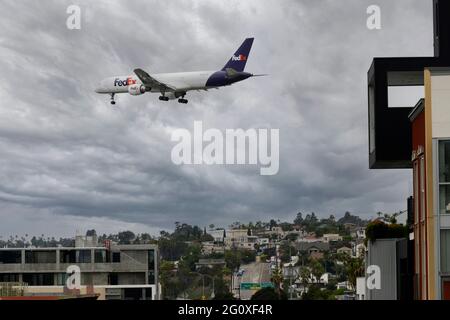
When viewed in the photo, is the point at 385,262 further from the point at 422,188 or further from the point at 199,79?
the point at 199,79

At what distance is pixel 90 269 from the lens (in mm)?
125750

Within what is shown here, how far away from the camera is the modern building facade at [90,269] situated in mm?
119875

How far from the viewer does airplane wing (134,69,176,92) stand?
71.0 meters

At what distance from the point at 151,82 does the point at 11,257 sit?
6610 cm

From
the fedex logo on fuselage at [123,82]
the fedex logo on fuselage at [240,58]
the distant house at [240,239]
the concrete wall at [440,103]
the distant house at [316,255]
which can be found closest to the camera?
the concrete wall at [440,103]

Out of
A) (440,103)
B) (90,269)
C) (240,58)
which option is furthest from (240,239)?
(440,103)

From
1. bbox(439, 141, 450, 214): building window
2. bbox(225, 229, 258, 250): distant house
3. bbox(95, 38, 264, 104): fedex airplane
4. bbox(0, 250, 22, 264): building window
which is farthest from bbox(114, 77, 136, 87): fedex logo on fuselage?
bbox(225, 229, 258, 250): distant house

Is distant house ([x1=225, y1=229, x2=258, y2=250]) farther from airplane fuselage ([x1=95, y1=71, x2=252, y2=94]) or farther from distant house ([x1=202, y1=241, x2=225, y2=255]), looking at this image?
airplane fuselage ([x1=95, y1=71, x2=252, y2=94])

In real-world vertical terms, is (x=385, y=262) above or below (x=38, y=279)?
above

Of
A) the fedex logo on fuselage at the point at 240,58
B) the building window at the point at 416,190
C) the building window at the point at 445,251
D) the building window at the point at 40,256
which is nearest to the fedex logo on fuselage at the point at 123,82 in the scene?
the fedex logo on fuselage at the point at 240,58

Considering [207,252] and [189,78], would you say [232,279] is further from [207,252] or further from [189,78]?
[189,78]

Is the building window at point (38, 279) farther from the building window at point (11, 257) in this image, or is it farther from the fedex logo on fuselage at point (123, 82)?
the fedex logo on fuselage at point (123, 82)

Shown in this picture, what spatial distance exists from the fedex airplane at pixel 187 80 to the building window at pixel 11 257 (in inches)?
2197
